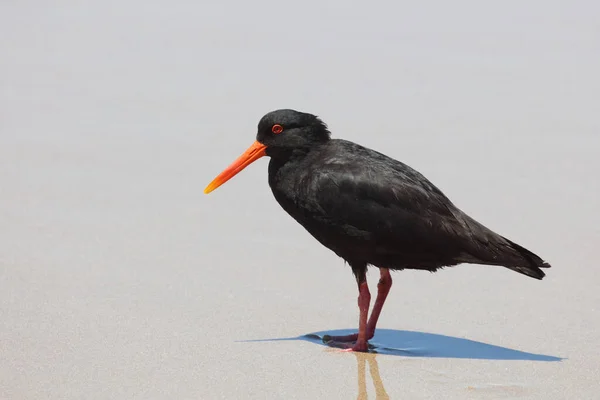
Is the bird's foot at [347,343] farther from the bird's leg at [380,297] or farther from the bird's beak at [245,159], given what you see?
the bird's beak at [245,159]

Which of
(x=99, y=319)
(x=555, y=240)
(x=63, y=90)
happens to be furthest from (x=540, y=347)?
(x=63, y=90)

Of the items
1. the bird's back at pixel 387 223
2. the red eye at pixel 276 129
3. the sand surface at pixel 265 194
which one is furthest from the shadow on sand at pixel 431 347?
the red eye at pixel 276 129

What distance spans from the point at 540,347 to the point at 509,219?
216 cm

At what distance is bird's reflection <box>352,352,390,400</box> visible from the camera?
4.99 metres

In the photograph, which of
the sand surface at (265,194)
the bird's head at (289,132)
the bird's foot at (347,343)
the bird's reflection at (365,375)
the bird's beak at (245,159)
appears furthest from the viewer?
the bird's beak at (245,159)

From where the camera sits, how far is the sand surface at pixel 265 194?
5277mm

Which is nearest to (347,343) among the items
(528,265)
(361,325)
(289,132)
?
(361,325)

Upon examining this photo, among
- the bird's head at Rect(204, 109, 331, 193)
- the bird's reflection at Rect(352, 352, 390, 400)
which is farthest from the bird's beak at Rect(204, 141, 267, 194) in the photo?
the bird's reflection at Rect(352, 352, 390, 400)

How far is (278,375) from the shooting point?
16.9ft

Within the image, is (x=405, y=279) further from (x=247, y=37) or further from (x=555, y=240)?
(x=247, y=37)

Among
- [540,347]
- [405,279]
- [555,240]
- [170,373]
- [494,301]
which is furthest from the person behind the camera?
[555,240]

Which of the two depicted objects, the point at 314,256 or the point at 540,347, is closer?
the point at 540,347

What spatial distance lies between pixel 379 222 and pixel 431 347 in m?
0.70

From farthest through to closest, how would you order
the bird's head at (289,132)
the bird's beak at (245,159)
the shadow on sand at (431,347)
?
the bird's beak at (245,159)
the bird's head at (289,132)
the shadow on sand at (431,347)
